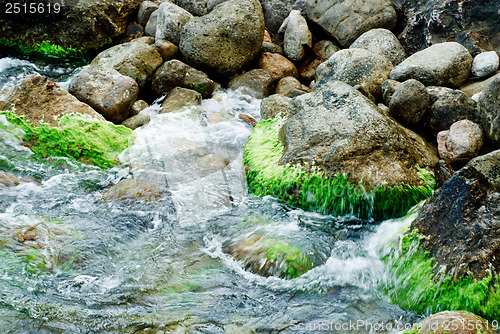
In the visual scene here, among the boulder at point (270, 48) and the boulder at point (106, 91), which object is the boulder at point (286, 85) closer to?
the boulder at point (270, 48)

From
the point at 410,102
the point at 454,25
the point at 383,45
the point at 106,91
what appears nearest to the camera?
the point at 410,102

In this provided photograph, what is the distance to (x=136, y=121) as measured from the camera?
7.97m

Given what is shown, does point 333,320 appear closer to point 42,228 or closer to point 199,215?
point 199,215

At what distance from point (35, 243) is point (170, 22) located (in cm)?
736

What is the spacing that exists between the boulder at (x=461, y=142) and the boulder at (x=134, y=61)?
21.6ft

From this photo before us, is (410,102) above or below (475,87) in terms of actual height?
below

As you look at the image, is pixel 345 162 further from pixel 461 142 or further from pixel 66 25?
pixel 66 25

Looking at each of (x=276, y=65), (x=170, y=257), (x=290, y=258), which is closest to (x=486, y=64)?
(x=276, y=65)

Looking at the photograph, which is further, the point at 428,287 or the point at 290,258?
the point at 290,258

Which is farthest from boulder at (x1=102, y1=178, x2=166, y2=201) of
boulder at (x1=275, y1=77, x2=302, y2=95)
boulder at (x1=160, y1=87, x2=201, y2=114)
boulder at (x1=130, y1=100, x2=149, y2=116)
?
boulder at (x1=275, y1=77, x2=302, y2=95)

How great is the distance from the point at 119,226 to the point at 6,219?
1.34 m

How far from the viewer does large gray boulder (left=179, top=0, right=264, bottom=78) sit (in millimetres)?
9375

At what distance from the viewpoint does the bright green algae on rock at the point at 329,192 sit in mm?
5180

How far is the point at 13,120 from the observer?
6.66m
